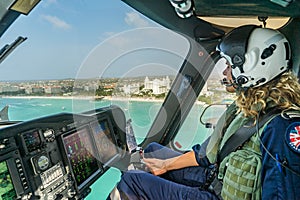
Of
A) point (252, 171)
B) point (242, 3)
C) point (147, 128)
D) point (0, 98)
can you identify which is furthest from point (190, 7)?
point (147, 128)

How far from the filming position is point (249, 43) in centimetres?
141

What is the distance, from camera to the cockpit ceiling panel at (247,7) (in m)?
1.25

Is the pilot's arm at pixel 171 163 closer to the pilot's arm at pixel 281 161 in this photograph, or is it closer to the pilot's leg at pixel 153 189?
the pilot's leg at pixel 153 189

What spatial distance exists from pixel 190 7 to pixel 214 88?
1344mm

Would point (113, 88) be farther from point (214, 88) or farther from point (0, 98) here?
point (214, 88)

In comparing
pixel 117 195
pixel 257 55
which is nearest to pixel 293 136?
pixel 257 55

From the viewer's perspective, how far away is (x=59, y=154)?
1.62 meters

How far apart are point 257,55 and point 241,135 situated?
0.38 meters

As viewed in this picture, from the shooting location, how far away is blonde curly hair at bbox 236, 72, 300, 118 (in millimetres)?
1303

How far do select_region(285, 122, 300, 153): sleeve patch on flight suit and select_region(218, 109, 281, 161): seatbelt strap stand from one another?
16cm

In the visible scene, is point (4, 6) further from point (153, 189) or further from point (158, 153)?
point (158, 153)

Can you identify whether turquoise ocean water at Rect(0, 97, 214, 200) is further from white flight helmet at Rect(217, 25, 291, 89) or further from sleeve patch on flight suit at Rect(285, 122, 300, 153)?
sleeve patch on flight suit at Rect(285, 122, 300, 153)

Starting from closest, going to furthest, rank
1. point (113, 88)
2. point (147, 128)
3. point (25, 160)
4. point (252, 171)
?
1. point (252, 171)
2. point (25, 160)
3. point (113, 88)
4. point (147, 128)

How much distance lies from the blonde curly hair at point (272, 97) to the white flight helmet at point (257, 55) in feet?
0.10
